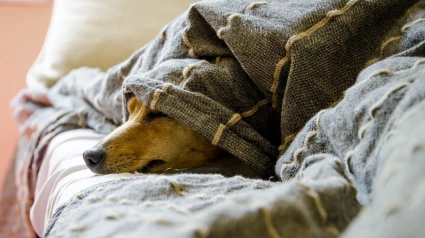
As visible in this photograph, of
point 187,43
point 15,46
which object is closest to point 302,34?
point 187,43

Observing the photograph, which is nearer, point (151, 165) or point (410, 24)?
point (410, 24)

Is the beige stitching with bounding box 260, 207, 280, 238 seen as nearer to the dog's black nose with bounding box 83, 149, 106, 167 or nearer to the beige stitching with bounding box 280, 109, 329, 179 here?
the beige stitching with bounding box 280, 109, 329, 179

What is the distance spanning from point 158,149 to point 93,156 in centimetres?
14

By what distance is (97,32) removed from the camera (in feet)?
6.13

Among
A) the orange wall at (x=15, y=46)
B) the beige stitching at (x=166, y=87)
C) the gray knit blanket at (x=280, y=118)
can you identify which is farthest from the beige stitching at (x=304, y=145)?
the orange wall at (x=15, y=46)

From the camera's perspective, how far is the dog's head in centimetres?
107

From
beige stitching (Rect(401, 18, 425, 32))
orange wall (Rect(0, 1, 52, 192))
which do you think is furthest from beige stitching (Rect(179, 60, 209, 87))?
orange wall (Rect(0, 1, 52, 192))

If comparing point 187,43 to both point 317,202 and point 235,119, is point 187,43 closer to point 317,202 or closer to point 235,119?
point 235,119

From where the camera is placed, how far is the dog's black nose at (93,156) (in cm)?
104

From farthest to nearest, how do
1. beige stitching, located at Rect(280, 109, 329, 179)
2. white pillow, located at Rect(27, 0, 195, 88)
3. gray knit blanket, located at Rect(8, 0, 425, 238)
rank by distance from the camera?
white pillow, located at Rect(27, 0, 195, 88) < beige stitching, located at Rect(280, 109, 329, 179) < gray knit blanket, located at Rect(8, 0, 425, 238)

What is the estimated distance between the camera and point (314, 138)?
2.69 feet

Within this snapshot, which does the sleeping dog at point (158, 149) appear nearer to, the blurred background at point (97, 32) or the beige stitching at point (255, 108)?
the beige stitching at point (255, 108)

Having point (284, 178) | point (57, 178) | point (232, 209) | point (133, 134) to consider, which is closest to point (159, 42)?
point (133, 134)

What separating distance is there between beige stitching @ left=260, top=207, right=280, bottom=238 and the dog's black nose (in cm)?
62
